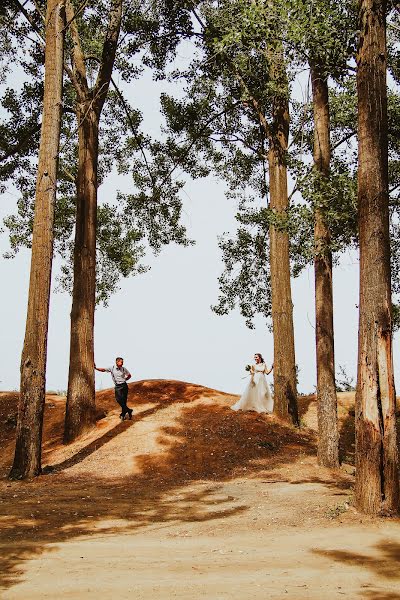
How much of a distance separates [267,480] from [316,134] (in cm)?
814

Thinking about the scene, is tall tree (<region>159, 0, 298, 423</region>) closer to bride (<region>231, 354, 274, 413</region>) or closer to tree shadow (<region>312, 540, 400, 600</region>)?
bride (<region>231, 354, 274, 413</region>)

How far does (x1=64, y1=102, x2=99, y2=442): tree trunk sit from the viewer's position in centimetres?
1695

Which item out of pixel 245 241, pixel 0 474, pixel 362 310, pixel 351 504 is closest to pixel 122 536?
pixel 351 504

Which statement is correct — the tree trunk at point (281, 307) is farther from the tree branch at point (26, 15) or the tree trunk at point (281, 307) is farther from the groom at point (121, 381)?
the tree branch at point (26, 15)

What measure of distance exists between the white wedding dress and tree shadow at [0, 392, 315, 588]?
1.62 ft

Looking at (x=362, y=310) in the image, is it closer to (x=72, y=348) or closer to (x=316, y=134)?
(x=316, y=134)

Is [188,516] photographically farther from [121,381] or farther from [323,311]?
[121,381]

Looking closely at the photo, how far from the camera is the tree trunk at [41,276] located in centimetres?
1324

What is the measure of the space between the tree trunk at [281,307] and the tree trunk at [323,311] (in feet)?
10.6

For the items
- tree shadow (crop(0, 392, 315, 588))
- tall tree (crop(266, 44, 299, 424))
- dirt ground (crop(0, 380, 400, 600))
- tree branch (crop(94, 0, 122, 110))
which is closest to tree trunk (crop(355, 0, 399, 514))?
dirt ground (crop(0, 380, 400, 600))

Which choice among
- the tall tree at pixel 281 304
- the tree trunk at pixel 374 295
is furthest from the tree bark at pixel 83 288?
the tree trunk at pixel 374 295

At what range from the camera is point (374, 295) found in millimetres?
9258

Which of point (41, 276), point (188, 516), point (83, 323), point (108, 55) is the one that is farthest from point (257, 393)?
point (108, 55)

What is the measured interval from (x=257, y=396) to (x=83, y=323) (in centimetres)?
569
